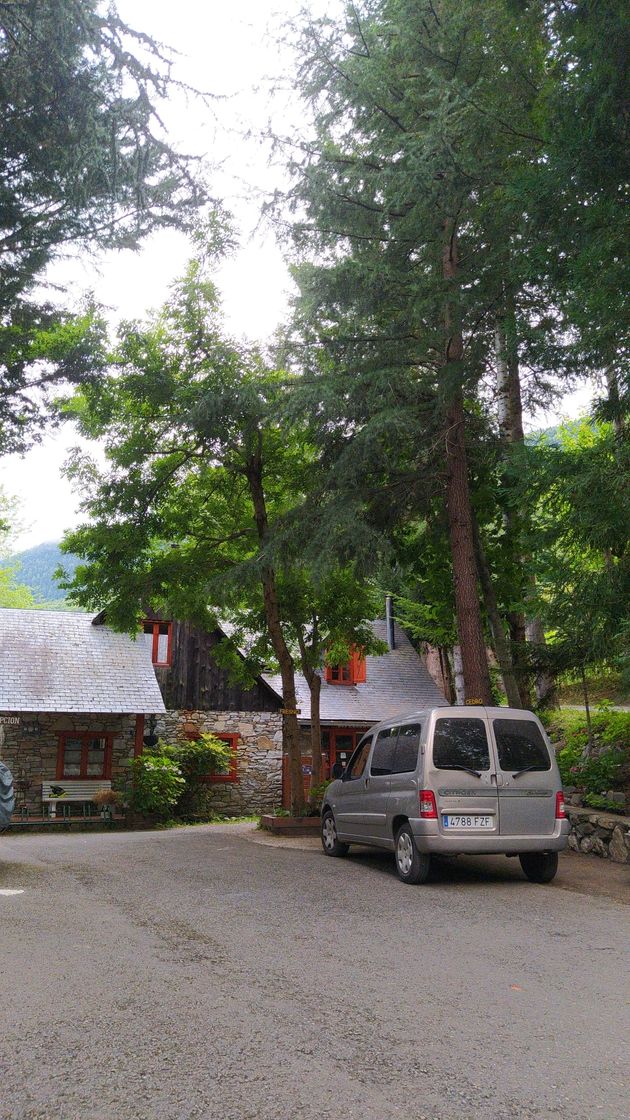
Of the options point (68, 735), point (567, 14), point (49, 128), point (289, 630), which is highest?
point (567, 14)

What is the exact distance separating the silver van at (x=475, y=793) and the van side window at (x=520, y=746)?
0.4 inches

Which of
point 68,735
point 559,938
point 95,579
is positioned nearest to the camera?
point 559,938

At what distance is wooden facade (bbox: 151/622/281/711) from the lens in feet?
84.1

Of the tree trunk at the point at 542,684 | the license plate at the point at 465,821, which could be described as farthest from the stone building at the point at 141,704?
the license plate at the point at 465,821

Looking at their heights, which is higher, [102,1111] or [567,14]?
[567,14]

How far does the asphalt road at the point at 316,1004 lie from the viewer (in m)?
3.30

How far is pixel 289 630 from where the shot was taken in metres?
18.5

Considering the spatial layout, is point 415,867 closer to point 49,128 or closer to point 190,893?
point 190,893

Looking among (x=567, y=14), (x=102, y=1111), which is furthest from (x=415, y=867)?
(x=567, y=14)

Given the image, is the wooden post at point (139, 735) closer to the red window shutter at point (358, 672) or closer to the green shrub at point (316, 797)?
the red window shutter at point (358, 672)

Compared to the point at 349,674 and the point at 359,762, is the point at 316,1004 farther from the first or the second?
the point at 349,674

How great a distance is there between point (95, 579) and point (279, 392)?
5201 millimetres

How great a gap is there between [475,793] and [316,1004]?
4454mm

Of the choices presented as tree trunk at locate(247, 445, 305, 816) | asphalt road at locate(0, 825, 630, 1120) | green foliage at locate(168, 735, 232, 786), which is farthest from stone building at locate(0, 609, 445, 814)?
asphalt road at locate(0, 825, 630, 1120)
